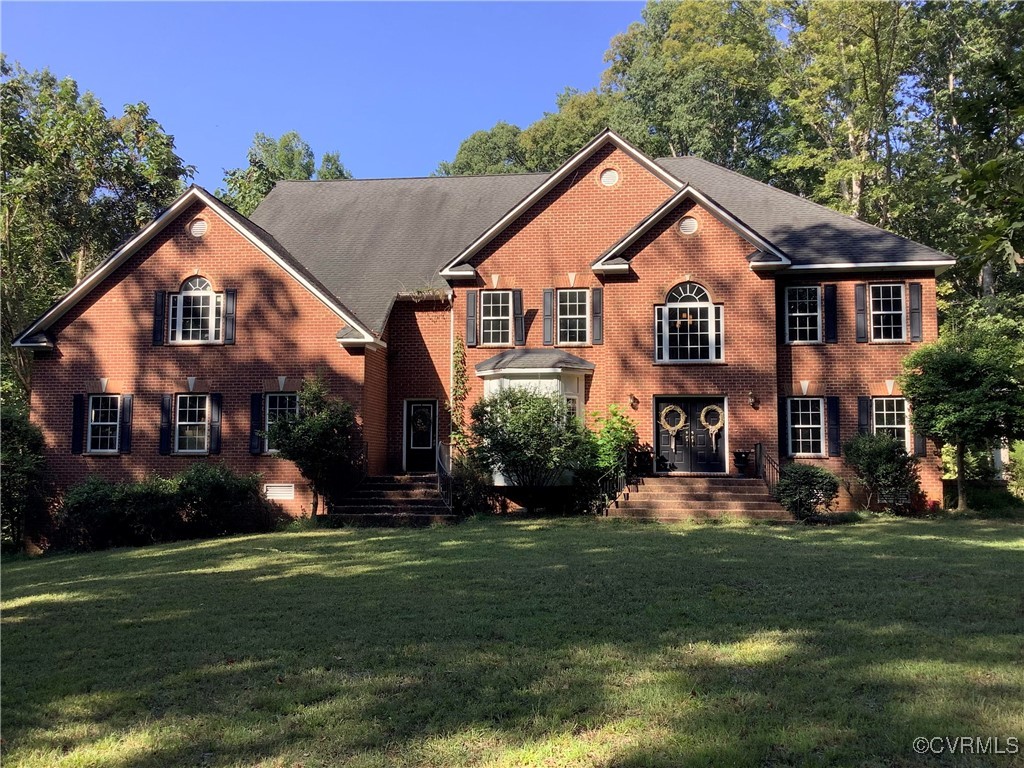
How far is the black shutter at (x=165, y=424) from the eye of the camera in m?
18.9

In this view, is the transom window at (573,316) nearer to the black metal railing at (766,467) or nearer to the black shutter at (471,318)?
the black shutter at (471,318)

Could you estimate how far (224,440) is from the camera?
18828 mm

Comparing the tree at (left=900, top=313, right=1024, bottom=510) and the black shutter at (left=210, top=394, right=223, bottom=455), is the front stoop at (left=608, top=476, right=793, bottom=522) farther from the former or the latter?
the black shutter at (left=210, top=394, right=223, bottom=455)

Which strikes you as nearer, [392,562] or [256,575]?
[256,575]

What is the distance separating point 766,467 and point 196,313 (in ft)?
45.1

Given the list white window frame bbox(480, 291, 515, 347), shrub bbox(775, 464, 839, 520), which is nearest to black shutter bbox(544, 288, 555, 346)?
white window frame bbox(480, 291, 515, 347)

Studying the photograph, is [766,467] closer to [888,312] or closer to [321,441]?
[888,312]

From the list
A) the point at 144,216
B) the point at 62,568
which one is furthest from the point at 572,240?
the point at 144,216

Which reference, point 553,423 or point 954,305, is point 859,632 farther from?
point 954,305

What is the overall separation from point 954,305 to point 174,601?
28.7m

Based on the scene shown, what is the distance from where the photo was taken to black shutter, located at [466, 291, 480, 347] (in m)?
19.8

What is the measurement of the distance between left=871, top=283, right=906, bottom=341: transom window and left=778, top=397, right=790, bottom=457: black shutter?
265 centimetres

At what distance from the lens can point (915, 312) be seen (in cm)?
1898

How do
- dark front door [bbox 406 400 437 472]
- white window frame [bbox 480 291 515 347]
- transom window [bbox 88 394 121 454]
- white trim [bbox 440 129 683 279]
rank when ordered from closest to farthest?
transom window [bbox 88 394 121 454]
white trim [bbox 440 129 683 279]
white window frame [bbox 480 291 515 347]
dark front door [bbox 406 400 437 472]
